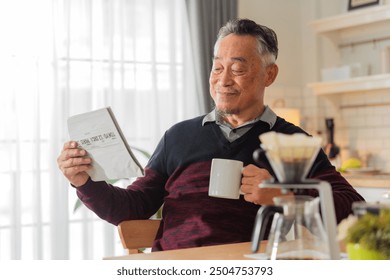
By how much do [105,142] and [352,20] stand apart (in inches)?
143

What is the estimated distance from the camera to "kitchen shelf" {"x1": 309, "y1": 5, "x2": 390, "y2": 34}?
5.07 m

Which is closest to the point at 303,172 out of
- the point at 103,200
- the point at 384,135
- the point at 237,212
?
the point at 237,212

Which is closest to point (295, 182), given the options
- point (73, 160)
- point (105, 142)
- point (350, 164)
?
point (105, 142)

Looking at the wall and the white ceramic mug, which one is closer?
the white ceramic mug

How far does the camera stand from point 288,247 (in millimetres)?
1429

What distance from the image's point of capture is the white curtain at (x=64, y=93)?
423cm

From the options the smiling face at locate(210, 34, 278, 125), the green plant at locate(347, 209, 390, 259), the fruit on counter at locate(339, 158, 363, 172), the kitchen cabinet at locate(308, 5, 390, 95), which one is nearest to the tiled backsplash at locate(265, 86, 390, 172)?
the kitchen cabinet at locate(308, 5, 390, 95)

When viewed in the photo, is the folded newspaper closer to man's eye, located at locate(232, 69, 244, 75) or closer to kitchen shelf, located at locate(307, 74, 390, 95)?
man's eye, located at locate(232, 69, 244, 75)

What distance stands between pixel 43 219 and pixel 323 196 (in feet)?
10.8

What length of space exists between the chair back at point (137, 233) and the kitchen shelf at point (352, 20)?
3263mm

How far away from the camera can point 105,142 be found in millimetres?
2135

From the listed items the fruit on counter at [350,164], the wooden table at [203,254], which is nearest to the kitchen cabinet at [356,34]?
the fruit on counter at [350,164]

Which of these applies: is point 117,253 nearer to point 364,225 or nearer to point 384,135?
point 384,135

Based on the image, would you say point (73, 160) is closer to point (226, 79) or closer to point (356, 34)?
point (226, 79)
